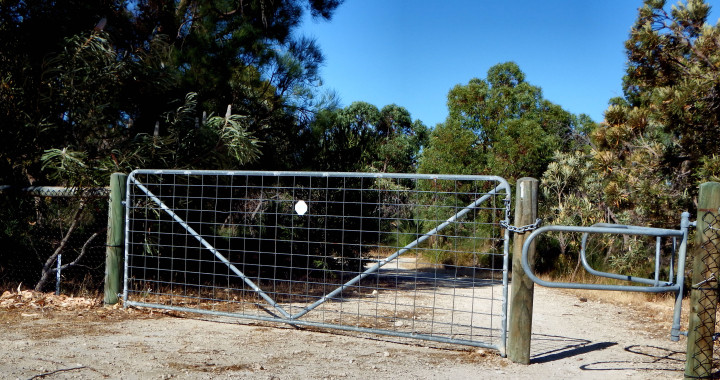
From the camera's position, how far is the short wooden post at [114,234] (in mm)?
7391

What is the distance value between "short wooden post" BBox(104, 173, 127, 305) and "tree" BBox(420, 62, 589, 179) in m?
11.0

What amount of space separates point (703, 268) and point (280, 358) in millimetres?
3353

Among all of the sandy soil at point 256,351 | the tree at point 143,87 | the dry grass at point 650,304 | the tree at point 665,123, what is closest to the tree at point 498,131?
the dry grass at point 650,304

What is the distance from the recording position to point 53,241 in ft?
27.4

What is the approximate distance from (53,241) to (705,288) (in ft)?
24.5

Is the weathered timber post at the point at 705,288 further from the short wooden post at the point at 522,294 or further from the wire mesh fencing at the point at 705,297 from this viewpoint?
the short wooden post at the point at 522,294

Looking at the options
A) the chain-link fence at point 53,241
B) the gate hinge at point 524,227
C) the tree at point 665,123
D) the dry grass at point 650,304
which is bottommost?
the dry grass at point 650,304

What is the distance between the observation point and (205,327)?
260 inches

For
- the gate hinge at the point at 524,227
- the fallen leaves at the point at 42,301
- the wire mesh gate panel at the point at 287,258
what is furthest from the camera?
the fallen leaves at the point at 42,301

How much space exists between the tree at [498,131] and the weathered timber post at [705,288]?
11741mm

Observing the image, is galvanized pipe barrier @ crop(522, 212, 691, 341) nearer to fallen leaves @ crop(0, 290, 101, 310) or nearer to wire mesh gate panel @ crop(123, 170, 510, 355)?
wire mesh gate panel @ crop(123, 170, 510, 355)

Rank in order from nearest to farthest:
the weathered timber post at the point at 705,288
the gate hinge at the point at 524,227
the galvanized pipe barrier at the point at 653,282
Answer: the galvanized pipe barrier at the point at 653,282, the weathered timber post at the point at 705,288, the gate hinge at the point at 524,227

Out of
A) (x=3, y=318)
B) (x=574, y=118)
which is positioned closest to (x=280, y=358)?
(x=3, y=318)

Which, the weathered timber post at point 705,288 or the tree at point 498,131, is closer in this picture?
the weathered timber post at point 705,288
